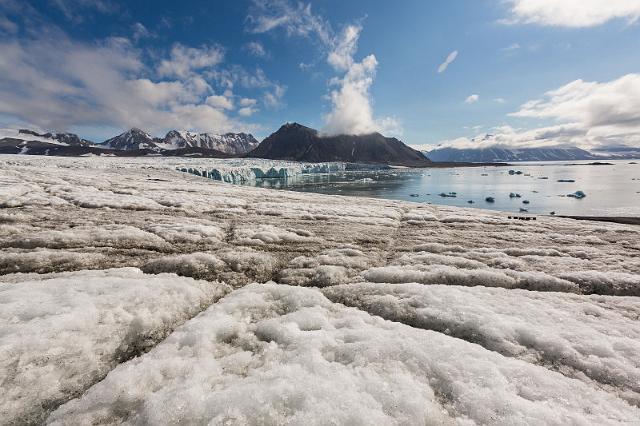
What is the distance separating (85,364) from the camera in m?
4.35

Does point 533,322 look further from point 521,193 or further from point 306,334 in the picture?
point 521,193

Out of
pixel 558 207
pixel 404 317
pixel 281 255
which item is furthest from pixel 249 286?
pixel 558 207

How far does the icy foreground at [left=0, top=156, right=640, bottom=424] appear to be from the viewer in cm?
369

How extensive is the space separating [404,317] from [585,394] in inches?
113

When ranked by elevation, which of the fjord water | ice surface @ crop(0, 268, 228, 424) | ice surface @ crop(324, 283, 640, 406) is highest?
ice surface @ crop(0, 268, 228, 424)

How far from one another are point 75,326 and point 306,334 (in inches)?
154

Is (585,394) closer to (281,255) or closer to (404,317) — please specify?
(404,317)

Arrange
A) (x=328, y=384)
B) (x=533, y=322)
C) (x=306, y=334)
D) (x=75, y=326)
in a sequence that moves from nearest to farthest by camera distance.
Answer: (x=328, y=384) → (x=75, y=326) → (x=306, y=334) → (x=533, y=322)

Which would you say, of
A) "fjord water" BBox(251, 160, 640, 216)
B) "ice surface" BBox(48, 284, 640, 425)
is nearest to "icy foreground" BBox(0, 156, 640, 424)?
"ice surface" BBox(48, 284, 640, 425)

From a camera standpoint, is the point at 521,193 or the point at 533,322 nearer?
the point at 533,322

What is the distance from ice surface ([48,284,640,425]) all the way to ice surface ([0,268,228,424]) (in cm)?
49

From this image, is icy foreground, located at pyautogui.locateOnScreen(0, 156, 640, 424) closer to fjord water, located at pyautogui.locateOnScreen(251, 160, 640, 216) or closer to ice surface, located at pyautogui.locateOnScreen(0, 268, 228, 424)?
ice surface, located at pyautogui.locateOnScreen(0, 268, 228, 424)

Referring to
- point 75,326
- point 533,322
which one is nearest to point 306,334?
point 75,326

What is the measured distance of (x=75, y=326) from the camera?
4922mm
